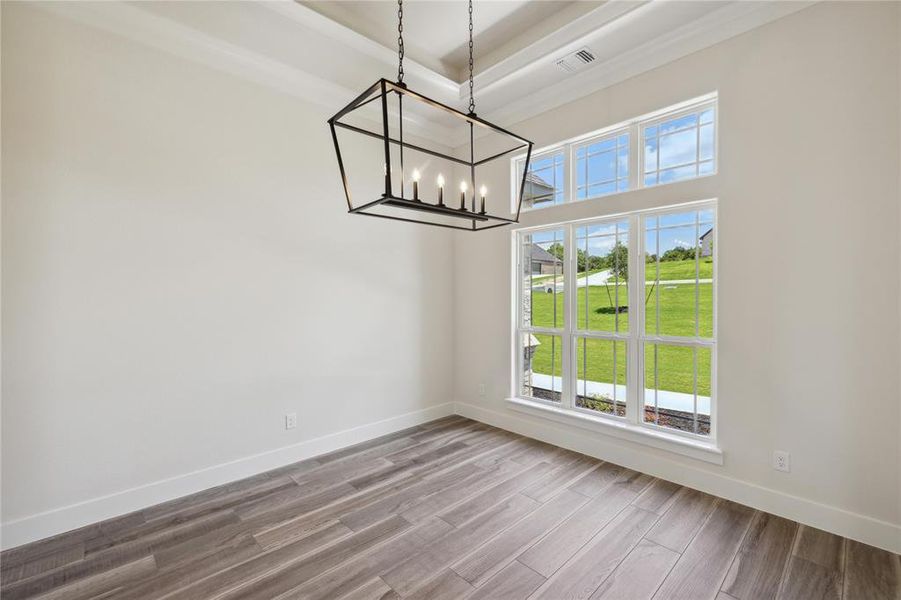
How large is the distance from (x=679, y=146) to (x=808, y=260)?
1176 millimetres

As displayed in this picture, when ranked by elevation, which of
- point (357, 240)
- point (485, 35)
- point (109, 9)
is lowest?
point (357, 240)

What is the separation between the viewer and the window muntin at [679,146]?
286cm

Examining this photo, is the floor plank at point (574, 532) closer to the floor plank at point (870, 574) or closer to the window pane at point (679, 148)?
the floor plank at point (870, 574)

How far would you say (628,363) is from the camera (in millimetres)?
3238

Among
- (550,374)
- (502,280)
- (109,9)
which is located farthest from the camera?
(502,280)

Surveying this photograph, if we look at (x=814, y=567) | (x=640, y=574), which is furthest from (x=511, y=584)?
(x=814, y=567)

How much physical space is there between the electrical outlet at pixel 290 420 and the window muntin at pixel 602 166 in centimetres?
309

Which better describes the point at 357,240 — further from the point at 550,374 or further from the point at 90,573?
the point at 90,573

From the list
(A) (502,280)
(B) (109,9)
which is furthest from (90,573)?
(A) (502,280)

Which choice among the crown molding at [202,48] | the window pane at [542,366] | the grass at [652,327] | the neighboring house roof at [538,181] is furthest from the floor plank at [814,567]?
the crown molding at [202,48]

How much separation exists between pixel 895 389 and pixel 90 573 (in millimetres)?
4277

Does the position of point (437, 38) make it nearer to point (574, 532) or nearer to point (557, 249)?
point (557, 249)

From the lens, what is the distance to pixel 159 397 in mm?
2668

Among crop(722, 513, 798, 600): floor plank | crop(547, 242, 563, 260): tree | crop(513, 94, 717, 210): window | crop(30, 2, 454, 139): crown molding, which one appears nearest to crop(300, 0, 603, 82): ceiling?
crop(30, 2, 454, 139): crown molding
